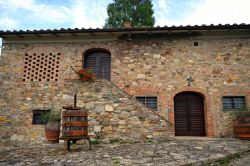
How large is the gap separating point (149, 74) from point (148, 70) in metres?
0.19

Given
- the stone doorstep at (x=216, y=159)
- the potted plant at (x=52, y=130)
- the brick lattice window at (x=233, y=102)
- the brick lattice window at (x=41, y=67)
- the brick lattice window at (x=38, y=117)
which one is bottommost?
the stone doorstep at (x=216, y=159)

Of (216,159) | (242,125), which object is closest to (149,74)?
(242,125)

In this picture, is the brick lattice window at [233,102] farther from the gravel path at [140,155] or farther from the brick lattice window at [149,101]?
the gravel path at [140,155]

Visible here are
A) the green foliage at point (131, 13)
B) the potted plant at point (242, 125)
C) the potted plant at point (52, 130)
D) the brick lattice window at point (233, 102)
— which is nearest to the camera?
the potted plant at point (242, 125)

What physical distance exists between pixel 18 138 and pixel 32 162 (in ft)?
15.4

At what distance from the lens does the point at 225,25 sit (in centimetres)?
884

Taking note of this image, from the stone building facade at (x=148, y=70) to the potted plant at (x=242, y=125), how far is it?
629 millimetres

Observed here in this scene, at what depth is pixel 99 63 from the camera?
1013 cm

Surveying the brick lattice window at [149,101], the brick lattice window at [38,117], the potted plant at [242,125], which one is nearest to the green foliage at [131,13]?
the brick lattice window at [149,101]

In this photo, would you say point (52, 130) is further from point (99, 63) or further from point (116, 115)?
point (99, 63)

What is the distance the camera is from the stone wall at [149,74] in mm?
8938

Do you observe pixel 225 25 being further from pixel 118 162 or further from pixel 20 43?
pixel 20 43

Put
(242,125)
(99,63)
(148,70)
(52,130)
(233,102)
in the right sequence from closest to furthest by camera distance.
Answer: (242,125), (52,130), (233,102), (148,70), (99,63)

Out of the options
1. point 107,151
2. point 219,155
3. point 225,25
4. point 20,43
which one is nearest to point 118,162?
point 107,151
